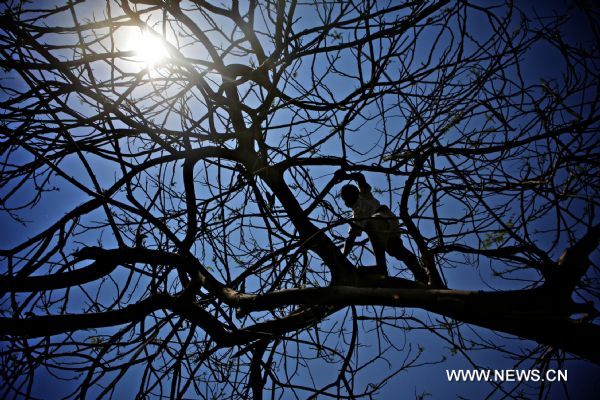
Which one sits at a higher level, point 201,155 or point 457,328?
point 201,155

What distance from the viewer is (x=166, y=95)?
2.59m

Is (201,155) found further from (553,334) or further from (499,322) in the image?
(553,334)

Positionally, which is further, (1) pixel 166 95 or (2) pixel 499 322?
(1) pixel 166 95

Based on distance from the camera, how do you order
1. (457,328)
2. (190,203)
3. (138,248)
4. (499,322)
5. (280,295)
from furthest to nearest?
(190,203), (457,328), (138,248), (280,295), (499,322)

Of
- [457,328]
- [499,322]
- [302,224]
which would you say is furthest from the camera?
[302,224]

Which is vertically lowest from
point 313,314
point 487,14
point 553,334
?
point 553,334

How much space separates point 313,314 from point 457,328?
105 cm

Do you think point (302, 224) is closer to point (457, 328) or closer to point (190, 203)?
point (190, 203)

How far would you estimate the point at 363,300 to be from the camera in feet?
5.08

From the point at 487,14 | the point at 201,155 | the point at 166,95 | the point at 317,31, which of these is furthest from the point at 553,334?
the point at 166,95

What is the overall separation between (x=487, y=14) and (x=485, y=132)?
794mm

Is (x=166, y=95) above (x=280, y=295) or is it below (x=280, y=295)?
above

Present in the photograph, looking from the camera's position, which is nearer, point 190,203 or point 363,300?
point 363,300

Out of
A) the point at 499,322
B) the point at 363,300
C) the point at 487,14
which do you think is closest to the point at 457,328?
the point at 499,322
